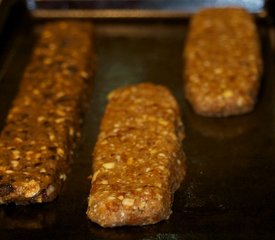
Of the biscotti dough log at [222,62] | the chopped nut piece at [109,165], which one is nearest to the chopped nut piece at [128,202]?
the chopped nut piece at [109,165]

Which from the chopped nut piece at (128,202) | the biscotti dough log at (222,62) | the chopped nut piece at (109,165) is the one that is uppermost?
the biscotti dough log at (222,62)

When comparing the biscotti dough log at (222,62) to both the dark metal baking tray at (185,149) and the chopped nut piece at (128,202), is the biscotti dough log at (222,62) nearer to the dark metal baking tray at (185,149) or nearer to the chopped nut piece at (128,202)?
the dark metal baking tray at (185,149)

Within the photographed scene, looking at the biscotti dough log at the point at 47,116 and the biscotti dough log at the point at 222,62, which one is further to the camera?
the biscotti dough log at the point at 222,62

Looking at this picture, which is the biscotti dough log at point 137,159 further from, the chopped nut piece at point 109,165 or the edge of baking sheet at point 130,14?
the edge of baking sheet at point 130,14

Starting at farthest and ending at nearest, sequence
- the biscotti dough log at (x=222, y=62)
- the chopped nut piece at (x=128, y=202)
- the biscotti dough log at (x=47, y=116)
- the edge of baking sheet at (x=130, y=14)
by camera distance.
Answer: the edge of baking sheet at (x=130, y=14)
the biscotti dough log at (x=222, y=62)
the biscotti dough log at (x=47, y=116)
the chopped nut piece at (x=128, y=202)

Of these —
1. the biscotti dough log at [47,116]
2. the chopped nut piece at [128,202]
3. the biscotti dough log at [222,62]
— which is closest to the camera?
the chopped nut piece at [128,202]

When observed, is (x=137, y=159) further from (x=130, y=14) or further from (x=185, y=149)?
(x=130, y=14)

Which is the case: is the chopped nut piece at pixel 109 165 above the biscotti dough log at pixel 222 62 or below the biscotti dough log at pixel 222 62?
below

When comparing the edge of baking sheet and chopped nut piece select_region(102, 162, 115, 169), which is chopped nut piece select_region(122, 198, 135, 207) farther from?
the edge of baking sheet
